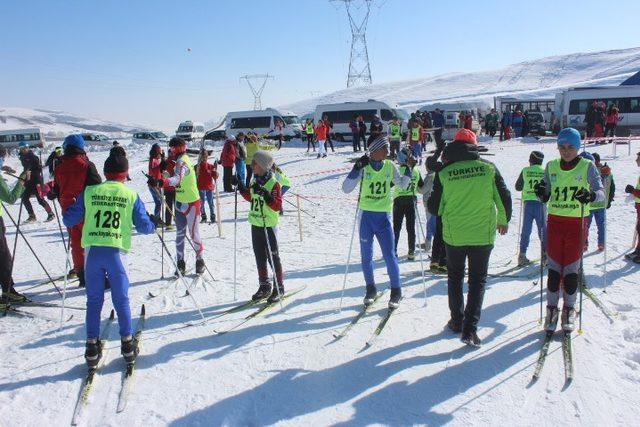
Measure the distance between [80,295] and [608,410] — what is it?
19.7ft

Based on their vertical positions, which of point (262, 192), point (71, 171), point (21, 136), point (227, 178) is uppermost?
point (21, 136)

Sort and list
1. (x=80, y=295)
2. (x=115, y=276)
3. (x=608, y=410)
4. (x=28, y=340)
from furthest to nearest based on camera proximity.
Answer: (x=80, y=295) → (x=28, y=340) → (x=115, y=276) → (x=608, y=410)

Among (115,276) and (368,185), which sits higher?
(368,185)

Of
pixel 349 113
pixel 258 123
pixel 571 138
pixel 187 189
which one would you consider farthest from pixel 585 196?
pixel 258 123

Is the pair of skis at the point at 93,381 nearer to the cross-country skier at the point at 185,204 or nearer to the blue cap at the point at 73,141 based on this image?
the cross-country skier at the point at 185,204

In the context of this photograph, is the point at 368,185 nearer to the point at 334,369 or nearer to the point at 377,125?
the point at 334,369

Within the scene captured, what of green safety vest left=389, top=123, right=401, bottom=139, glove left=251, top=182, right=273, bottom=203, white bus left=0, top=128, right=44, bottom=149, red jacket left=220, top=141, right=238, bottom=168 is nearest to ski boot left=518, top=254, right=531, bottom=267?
glove left=251, top=182, right=273, bottom=203

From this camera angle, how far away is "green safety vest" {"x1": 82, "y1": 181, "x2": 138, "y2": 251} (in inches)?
158

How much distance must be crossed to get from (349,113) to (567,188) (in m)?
24.1

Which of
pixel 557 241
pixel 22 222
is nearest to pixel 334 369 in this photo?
pixel 557 241

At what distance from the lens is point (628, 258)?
7.06 meters

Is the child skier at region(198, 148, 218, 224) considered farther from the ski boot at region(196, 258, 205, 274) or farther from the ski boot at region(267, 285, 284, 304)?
the ski boot at region(267, 285, 284, 304)

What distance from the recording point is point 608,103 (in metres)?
24.2

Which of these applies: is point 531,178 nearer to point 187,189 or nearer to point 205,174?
point 187,189
